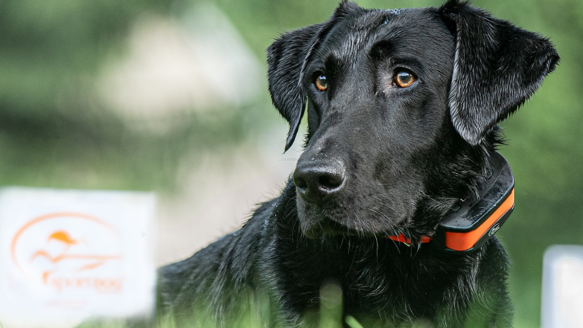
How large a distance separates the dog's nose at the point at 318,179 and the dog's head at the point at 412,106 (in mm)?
42

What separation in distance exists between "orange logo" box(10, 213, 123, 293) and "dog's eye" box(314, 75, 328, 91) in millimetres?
1242

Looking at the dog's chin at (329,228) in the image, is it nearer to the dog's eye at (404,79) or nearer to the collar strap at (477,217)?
the collar strap at (477,217)

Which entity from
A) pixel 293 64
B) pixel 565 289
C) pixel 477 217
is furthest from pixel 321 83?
pixel 565 289

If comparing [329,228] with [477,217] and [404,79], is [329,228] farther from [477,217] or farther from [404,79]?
[404,79]

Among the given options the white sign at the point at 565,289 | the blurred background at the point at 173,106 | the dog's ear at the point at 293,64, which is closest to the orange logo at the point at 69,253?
the dog's ear at the point at 293,64

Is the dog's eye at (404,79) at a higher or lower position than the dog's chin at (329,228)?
higher

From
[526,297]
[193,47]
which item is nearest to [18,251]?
[526,297]

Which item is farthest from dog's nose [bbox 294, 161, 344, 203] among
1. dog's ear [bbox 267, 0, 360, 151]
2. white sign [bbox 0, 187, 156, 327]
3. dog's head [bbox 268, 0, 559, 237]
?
white sign [bbox 0, 187, 156, 327]

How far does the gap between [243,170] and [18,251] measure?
7.31 metres

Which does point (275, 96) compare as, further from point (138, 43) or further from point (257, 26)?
point (138, 43)

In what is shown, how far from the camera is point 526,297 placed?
8.41 metres

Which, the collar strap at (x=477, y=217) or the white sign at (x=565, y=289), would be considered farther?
the collar strap at (x=477, y=217)

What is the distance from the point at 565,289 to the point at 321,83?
1.45 m

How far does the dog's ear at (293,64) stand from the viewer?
11.2ft
